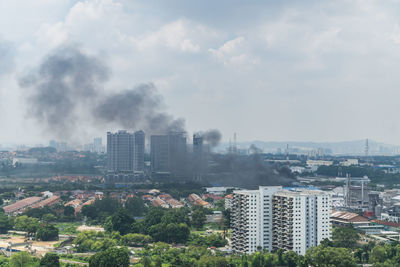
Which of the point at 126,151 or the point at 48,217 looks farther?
the point at 126,151

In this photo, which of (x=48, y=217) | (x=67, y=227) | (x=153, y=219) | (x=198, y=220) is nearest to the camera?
(x=153, y=219)

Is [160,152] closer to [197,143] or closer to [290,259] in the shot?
[197,143]

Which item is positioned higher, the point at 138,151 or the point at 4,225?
the point at 138,151

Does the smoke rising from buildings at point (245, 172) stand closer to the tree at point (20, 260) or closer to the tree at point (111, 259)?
the tree at point (111, 259)

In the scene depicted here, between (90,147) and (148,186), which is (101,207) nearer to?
(148,186)

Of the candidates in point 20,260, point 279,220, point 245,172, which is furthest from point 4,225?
point 245,172

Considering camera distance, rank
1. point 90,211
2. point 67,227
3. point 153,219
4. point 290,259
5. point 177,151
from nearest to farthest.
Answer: point 290,259, point 153,219, point 67,227, point 90,211, point 177,151

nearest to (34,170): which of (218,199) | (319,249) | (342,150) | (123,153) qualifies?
(123,153)

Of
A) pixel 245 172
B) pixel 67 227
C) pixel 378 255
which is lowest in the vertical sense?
pixel 67 227
